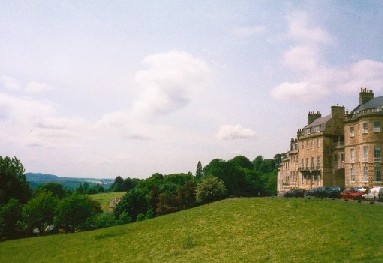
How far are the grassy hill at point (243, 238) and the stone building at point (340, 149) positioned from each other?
23641 mm

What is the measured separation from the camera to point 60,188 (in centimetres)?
13912

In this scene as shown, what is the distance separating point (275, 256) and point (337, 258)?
4.13m

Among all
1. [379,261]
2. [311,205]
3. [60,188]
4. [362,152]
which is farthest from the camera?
[60,188]

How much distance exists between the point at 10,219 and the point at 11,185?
18048 millimetres

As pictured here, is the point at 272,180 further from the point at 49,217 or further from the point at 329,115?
the point at 49,217

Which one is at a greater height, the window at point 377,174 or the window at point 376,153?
the window at point 376,153

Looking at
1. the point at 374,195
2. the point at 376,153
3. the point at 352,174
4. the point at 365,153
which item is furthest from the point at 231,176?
the point at 374,195

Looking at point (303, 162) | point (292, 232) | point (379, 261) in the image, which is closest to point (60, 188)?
point (303, 162)

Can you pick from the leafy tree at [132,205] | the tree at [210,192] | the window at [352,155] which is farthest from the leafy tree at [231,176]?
the window at [352,155]

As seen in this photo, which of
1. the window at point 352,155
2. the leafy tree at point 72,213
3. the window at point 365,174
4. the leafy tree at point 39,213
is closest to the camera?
the window at point 365,174

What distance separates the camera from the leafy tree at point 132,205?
7706cm

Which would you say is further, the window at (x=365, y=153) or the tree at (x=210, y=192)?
the tree at (x=210, y=192)

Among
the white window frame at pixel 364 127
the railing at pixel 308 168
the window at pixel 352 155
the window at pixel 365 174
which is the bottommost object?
the window at pixel 365 174

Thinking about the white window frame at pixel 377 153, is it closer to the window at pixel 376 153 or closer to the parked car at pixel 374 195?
the window at pixel 376 153
